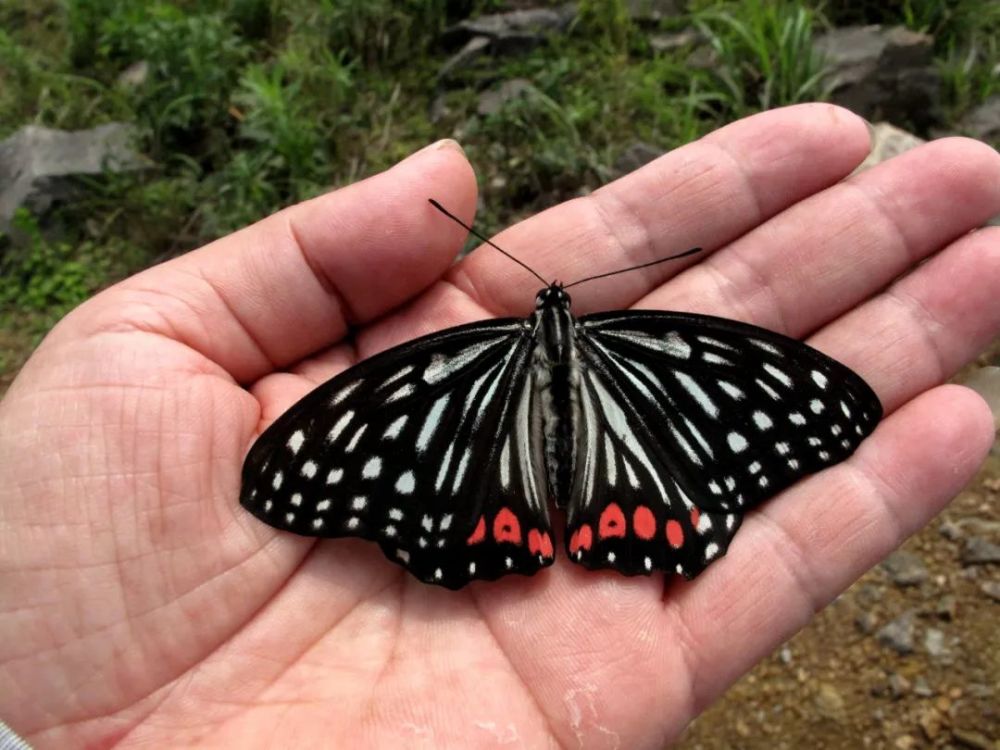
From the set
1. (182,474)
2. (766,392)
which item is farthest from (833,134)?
(182,474)

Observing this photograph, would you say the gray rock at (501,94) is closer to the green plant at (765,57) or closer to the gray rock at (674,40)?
the gray rock at (674,40)

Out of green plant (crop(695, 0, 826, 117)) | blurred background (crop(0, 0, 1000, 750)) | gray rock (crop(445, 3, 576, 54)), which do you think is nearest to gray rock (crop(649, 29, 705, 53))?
blurred background (crop(0, 0, 1000, 750))

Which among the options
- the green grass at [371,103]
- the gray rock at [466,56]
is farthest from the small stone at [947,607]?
the gray rock at [466,56]

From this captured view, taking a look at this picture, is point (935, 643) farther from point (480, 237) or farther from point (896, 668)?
point (480, 237)

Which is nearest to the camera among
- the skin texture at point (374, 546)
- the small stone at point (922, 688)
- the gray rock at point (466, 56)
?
the skin texture at point (374, 546)

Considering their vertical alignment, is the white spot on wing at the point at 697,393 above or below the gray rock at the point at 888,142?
above

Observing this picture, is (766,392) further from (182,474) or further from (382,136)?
(382,136)

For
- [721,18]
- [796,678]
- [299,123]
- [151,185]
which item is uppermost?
[721,18]
